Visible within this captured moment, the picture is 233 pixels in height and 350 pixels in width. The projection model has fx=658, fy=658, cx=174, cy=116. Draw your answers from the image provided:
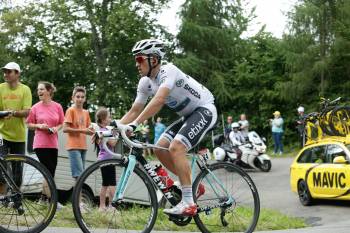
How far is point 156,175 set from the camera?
21.4ft

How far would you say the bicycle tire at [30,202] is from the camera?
21.0 feet

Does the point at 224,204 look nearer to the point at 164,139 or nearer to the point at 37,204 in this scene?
the point at 164,139

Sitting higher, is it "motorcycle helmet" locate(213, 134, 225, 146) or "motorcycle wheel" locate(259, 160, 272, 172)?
"motorcycle helmet" locate(213, 134, 225, 146)

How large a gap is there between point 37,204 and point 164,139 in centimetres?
144

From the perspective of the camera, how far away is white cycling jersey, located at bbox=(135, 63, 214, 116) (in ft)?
21.1

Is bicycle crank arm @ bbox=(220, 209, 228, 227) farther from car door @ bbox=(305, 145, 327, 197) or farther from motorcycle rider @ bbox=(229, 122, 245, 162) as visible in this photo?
motorcycle rider @ bbox=(229, 122, 245, 162)

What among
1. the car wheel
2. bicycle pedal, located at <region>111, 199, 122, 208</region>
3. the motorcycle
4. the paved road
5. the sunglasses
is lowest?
the paved road

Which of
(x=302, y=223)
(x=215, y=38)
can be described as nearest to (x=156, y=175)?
(x=302, y=223)

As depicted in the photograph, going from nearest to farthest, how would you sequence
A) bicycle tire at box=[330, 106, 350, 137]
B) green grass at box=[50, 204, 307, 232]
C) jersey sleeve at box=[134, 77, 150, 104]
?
green grass at box=[50, 204, 307, 232] → jersey sleeve at box=[134, 77, 150, 104] → bicycle tire at box=[330, 106, 350, 137]

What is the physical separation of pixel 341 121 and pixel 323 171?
4.85 ft

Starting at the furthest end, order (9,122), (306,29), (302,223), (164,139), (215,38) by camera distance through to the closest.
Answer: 1. (215,38)
2. (306,29)
3. (302,223)
4. (9,122)
5. (164,139)

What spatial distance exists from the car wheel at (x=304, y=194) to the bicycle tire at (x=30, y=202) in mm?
8710

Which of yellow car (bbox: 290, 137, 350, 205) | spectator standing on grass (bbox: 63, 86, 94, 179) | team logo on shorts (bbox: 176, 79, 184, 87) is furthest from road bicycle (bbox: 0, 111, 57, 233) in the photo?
yellow car (bbox: 290, 137, 350, 205)

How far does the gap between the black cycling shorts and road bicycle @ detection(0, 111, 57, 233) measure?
51 centimetres
